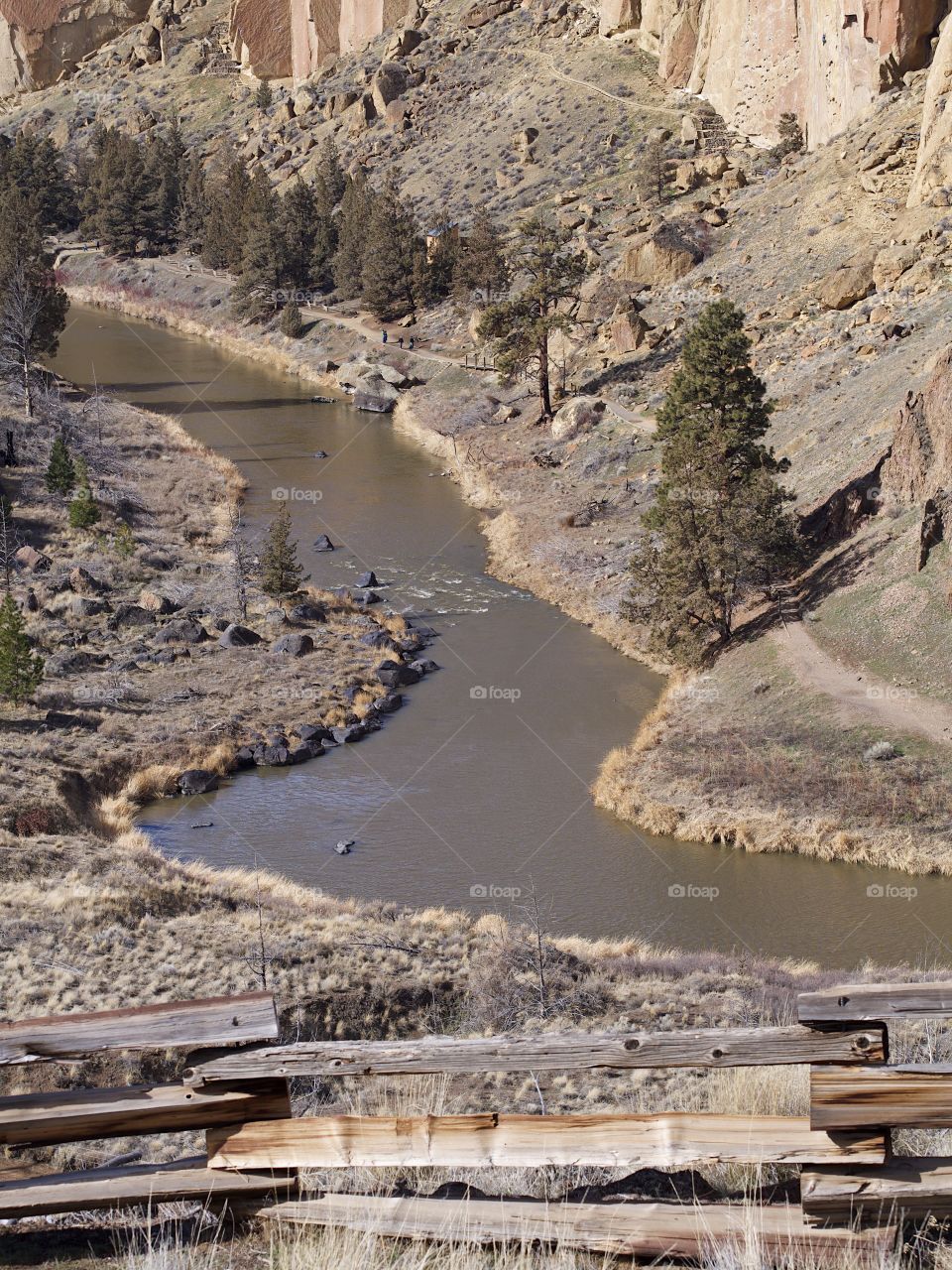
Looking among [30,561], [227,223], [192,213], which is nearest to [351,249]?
[227,223]

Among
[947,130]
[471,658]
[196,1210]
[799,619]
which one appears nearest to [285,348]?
[947,130]

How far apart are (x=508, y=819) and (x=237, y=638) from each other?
1107cm

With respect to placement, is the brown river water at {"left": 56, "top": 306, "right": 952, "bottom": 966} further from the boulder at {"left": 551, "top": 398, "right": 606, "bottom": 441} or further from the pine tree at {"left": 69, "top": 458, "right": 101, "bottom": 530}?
the boulder at {"left": 551, "top": 398, "right": 606, "bottom": 441}

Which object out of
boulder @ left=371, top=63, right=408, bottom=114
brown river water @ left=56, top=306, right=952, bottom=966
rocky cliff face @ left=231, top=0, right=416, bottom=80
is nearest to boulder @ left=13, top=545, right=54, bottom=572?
brown river water @ left=56, top=306, right=952, bottom=966

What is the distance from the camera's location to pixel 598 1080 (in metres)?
12.2

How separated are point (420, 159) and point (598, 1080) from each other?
86.0m

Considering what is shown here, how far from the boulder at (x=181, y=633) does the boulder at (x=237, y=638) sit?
1.56 ft

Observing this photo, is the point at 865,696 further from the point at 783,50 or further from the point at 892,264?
the point at 783,50

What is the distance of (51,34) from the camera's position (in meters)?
135

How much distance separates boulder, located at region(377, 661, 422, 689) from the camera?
34.0 meters

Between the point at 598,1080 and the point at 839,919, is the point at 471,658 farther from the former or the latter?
the point at 598,1080

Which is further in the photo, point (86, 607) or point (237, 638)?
point (86, 607)

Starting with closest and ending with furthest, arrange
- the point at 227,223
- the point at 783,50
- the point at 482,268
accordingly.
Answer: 1. the point at 482,268
2. the point at 783,50
3. the point at 227,223

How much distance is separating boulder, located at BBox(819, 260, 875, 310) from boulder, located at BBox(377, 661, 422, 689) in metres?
23.7
